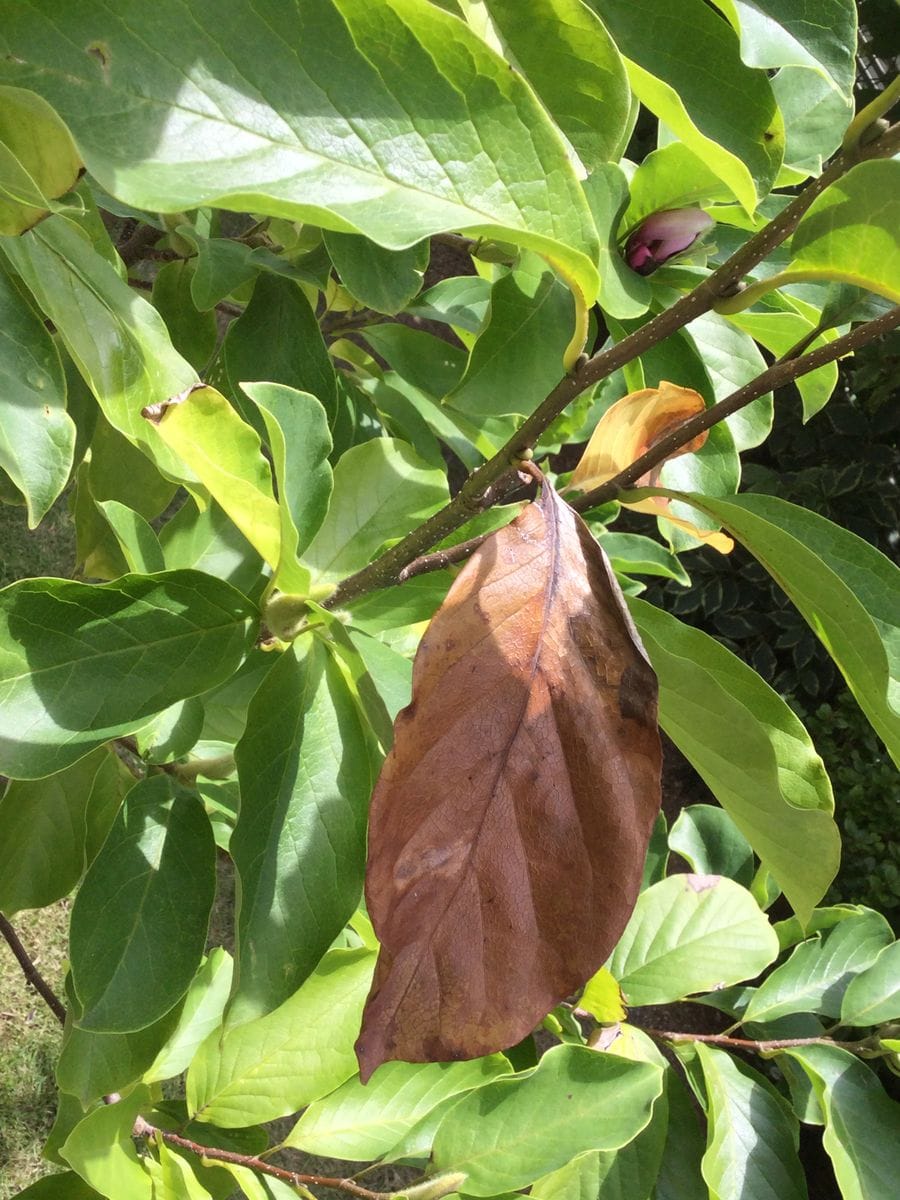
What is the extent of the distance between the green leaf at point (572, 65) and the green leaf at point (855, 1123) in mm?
1174

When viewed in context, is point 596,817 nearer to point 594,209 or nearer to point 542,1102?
point 594,209

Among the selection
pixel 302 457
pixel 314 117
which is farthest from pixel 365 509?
pixel 314 117

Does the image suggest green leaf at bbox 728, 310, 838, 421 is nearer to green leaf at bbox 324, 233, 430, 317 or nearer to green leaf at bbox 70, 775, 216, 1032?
green leaf at bbox 324, 233, 430, 317

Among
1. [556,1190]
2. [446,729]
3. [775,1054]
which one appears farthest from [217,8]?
[775,1054]

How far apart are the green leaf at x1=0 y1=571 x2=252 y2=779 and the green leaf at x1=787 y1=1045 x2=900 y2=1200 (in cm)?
103

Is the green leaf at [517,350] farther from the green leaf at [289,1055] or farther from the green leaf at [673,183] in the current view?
the green leaf at [289,1055]

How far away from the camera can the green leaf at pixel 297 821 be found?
0.62m

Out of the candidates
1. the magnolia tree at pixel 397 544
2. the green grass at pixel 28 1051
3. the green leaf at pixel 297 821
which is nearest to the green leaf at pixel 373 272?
the magnolia tree at pixel 397 544

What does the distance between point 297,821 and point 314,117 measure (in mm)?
408

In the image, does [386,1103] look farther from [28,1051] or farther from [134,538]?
[28,1051]

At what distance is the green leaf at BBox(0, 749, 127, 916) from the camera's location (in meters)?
0.92

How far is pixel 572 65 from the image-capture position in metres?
0.52

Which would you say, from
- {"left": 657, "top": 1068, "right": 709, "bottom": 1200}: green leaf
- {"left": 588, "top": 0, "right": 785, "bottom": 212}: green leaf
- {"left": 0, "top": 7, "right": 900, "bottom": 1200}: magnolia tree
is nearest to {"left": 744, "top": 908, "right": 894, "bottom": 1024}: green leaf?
{"left": 657, "top": 1068, "right": 709, "bottom": 1200}: green leaf

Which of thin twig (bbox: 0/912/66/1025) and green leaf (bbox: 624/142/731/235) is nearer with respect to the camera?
green leaf (bbox: 624/142/731/235)
